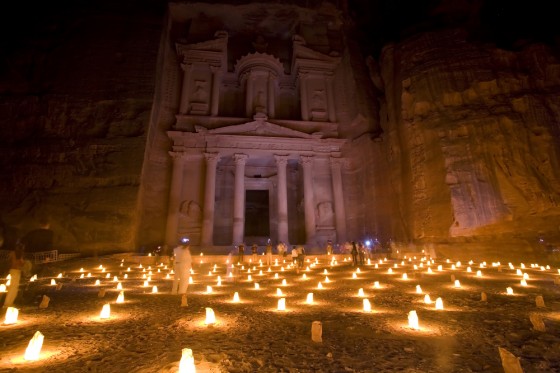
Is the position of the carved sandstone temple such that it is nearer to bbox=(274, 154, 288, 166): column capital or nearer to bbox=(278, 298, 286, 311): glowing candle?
bbox=(274, 154, 288, 166): column capital

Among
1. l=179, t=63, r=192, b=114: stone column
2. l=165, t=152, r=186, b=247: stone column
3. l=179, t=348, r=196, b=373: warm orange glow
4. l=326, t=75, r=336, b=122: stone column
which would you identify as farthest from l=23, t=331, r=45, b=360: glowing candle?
l=326, t=75, r=336, b=122: stone column

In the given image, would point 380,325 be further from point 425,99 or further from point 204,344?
point 425,99

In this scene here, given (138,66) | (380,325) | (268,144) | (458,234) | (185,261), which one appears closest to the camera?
(380,325)

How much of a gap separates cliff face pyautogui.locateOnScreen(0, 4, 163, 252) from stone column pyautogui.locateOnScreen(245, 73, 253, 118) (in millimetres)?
8567

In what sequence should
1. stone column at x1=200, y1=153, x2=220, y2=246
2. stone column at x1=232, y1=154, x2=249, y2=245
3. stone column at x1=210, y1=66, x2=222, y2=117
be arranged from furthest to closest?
stone column at x1=210, y1=66, x2=222, y2=117, stone column at x1=232, y1=154, x2=249, y2=245, stone column at x1=200, y1=153, x2=220, y2=246

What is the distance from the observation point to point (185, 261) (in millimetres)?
8250

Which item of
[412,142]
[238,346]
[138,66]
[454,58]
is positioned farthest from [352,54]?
[238,346]

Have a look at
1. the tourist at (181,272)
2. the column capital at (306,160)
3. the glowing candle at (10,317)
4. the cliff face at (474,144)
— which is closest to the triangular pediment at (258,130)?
the column capital at (306,160)

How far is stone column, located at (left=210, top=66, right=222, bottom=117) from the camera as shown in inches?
1050

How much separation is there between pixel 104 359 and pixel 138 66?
24.3 metres

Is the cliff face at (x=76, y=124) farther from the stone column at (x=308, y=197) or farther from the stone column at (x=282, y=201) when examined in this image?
the stone column at (x=308, y=197)

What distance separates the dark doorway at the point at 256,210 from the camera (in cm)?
3231

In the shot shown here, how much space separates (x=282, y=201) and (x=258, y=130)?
6.64 m

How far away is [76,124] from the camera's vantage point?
65.3 ft
